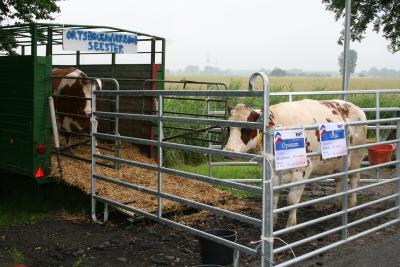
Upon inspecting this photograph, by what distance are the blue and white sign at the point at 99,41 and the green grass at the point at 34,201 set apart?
81.4 inches

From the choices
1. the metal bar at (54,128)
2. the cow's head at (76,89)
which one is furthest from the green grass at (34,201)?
the cow's head at (76,89)

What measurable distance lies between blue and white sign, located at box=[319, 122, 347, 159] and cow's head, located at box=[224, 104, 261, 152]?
701 mm

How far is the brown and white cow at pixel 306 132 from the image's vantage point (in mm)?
5332

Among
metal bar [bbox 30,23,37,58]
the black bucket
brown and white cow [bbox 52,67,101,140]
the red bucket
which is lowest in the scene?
the black bucket

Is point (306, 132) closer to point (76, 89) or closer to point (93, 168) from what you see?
point (93, 168)

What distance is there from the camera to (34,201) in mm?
8031

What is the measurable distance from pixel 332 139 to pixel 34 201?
4954 mm

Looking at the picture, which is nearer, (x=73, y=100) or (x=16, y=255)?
(x=16, y=255)

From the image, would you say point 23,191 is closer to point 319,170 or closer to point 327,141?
point 319,170

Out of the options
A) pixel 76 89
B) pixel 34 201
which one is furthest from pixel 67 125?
pixel 34 201

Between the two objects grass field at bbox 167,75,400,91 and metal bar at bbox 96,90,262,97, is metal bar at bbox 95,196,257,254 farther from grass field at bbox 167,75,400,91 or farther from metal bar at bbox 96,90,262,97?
grass field at bbox 167,75,400,91

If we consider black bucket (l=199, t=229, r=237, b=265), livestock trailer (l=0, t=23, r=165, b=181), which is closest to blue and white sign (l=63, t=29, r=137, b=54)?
livestock trailer (l=0, t=23, r=165, b=181)

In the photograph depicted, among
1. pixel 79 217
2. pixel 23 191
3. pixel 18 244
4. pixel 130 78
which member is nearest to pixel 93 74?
pixel 130 78

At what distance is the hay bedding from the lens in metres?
6.89
